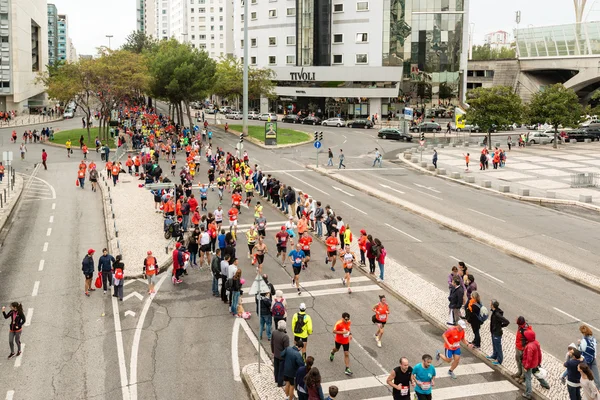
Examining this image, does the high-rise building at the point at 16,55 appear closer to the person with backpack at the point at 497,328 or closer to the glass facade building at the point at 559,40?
the glass facade building at the point at 559,40

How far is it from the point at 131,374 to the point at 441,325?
787 centimetres

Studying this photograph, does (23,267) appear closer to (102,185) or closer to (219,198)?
(219,198)

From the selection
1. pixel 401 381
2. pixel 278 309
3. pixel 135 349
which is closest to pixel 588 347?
pixel 401 381

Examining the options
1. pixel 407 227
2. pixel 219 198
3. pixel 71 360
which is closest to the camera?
pixel 71 360

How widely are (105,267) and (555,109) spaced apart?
52.7m

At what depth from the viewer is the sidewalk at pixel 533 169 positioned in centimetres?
3628

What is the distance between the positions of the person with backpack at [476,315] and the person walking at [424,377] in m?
3.36

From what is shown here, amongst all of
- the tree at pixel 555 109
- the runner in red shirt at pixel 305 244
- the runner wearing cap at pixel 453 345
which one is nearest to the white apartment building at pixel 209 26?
the tree at pixel 555 109

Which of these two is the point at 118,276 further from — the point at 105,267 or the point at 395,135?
the point at 395,135

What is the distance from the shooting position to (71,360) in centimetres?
1377

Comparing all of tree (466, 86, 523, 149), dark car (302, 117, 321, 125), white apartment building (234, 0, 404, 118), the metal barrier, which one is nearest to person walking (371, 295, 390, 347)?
the metal barrier

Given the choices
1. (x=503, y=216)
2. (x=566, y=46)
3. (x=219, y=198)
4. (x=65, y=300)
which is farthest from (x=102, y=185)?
(x=566, y=46)

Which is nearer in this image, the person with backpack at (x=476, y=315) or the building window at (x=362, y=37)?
the person with backpack at (x=476, y=315)

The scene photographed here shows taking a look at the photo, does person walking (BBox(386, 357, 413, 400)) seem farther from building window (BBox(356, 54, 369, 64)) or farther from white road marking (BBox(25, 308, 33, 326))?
building window (BBox(356, 54, 369, 64))
